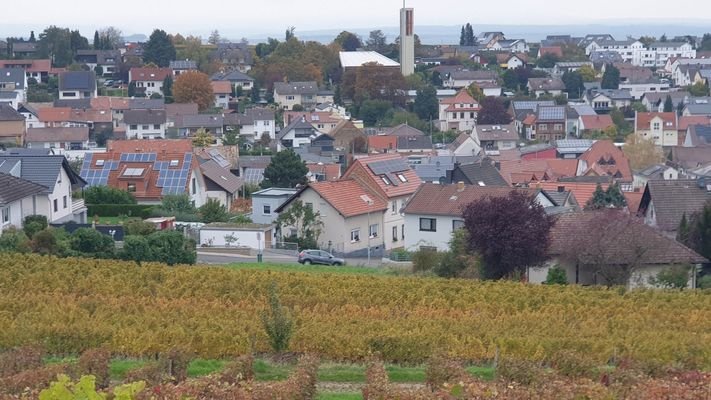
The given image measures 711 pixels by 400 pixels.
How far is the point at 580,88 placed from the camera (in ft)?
332

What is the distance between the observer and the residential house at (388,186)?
123 ft

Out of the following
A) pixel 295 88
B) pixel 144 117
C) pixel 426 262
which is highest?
pixel 295 88

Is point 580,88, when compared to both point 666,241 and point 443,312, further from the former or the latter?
point 443,312

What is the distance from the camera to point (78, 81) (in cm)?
8738

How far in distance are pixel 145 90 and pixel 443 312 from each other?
78205 mm

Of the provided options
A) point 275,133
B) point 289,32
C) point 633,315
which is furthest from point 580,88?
point 633,315

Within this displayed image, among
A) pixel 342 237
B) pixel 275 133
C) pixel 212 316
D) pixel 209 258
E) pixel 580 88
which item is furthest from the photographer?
pixel 580 88

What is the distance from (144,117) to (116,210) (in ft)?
118

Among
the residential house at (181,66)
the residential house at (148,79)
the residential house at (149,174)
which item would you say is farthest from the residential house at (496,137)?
the residential house at (181,66)

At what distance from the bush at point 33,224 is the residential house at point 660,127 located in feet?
168

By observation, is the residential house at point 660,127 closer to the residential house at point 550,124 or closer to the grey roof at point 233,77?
the residential house at point 550,124

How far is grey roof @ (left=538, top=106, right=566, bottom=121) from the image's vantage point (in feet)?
267

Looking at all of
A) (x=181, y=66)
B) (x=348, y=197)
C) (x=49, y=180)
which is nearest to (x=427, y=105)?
(x=181, y=66)

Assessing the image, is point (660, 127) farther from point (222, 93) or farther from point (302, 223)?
point (302, 223)
